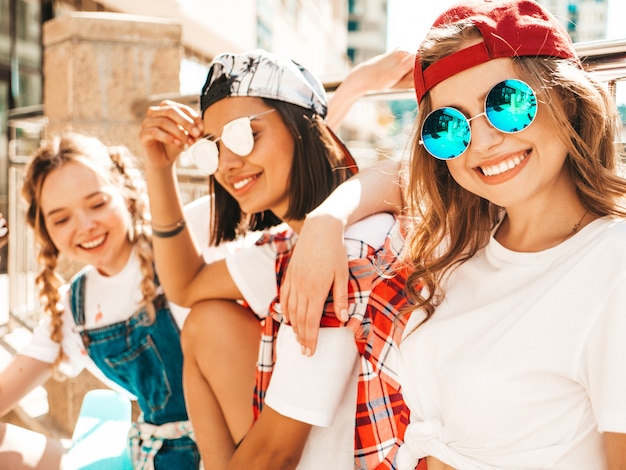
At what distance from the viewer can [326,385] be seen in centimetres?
152

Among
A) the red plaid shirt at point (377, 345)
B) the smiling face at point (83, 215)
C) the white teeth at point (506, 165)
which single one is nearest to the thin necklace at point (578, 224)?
the white teeth at point (506, 165)

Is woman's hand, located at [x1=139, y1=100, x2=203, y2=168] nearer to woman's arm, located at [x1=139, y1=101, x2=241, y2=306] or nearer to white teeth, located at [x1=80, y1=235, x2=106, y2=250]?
woman's arm, located at [x1=139, y1=101, x2=241, y2=306]

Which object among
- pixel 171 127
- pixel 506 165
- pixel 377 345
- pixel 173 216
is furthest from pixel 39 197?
pixel 506 165

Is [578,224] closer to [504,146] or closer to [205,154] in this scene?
[504,146]

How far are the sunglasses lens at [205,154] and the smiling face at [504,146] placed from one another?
903 mm

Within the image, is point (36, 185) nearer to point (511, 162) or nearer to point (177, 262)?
point (177, 262)

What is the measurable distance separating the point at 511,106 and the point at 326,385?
825mm

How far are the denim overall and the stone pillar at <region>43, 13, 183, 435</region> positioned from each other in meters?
1.27

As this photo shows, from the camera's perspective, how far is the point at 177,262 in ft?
7.11

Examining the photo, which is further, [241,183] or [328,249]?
[241,183]

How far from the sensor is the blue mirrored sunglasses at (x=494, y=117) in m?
1.23

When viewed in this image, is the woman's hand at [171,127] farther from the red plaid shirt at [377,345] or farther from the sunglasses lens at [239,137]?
the red plaid shirt at [377,345]

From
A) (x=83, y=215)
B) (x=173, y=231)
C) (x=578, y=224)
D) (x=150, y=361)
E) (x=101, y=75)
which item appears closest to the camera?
(x=578, y=224)

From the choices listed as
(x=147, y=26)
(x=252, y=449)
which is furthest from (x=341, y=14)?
(x=252, y=449)
